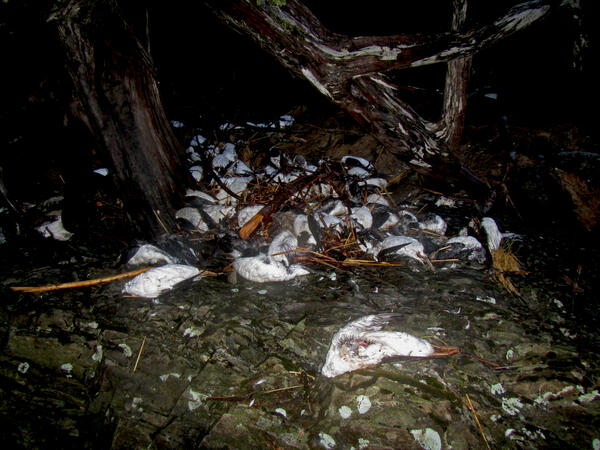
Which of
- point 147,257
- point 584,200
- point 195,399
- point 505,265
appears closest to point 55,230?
point 147,257

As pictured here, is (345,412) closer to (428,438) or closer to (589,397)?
(428,438)

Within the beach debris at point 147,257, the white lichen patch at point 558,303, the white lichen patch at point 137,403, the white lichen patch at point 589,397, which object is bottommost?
the white lichen patch at point 589,397

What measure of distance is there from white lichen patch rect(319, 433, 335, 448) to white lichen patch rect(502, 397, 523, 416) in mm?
644

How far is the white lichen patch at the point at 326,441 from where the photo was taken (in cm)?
93

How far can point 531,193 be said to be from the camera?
2119 millimetres

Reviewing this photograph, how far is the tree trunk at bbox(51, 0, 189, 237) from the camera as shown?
5.11 feet

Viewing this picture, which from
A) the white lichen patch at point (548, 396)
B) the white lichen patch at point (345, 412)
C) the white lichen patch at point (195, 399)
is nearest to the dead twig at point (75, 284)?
the white lichen patch at point (195, 399)

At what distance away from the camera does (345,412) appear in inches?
39.4

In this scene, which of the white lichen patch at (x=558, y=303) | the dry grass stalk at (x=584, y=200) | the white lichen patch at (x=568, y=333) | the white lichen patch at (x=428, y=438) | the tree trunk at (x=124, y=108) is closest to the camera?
the white lichen patch at (x=428, y=438)

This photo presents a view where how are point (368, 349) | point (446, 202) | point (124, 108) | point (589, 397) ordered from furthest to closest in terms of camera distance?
point (446, 202), point (124, 108), point (368, 349), point (589, 397)

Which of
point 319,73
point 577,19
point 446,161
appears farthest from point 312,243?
point 577,19

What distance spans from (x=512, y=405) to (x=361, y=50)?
1.88 metres

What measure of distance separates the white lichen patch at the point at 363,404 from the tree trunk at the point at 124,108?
1.63 meters

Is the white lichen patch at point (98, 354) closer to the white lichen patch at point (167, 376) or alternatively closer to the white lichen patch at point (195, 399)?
the white lichen patch at point (167, 376)
